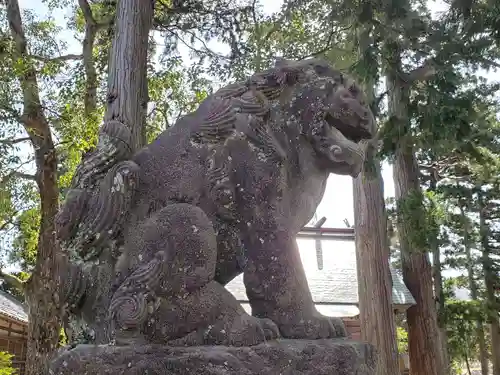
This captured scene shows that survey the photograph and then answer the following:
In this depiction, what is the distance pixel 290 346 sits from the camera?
162 centimetres

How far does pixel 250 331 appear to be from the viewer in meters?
1.63

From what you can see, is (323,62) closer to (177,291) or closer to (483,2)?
(177,291)

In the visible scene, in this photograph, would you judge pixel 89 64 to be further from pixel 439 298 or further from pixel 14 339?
pixel 14 339

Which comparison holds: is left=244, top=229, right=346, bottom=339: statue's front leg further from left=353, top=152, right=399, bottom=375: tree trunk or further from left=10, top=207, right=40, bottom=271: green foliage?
left=10, top=207, right=40, bottom=271: green foliage

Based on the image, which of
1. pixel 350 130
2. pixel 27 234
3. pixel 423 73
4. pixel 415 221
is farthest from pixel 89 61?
pixel 350 130

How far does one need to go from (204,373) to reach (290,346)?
29 centimetres

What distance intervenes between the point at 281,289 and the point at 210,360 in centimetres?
40

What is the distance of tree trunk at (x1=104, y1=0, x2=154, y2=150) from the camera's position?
583 centimetres

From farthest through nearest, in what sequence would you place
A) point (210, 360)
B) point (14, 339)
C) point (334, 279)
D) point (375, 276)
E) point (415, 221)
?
point (14, 339) → point (334, 279) → point (375, 276) → point (415, 221) → point (210, 360)

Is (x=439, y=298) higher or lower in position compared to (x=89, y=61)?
lower

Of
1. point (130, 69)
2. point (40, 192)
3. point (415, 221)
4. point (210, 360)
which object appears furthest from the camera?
point (40, 192)

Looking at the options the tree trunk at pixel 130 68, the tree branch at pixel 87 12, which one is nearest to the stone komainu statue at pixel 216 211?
the tree trunk at pixel 130 68

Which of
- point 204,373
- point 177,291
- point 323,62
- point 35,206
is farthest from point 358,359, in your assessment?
point 35,206

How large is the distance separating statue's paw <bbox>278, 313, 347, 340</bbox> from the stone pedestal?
0.35 feet
